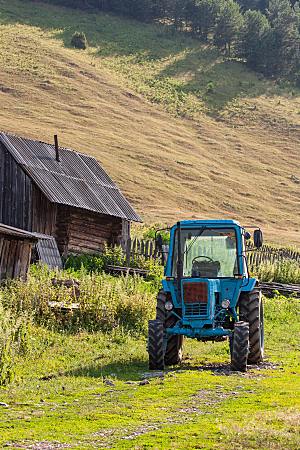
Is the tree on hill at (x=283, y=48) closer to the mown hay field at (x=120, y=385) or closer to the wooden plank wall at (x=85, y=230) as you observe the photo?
the wooden plank wall at (x=85, y=230)

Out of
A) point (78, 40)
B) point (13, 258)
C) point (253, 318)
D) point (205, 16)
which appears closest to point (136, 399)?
point (253, 318)

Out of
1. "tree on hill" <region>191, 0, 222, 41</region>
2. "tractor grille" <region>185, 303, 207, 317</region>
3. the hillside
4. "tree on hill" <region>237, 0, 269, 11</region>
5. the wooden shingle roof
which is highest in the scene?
"tree on hill" <region>237, 0, 269, 11</region>

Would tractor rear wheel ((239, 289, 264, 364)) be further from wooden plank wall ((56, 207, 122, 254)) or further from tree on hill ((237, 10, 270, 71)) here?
tree on hill ((237, 10, 270, 71))

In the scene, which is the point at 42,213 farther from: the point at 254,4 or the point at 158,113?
the point at 254,4

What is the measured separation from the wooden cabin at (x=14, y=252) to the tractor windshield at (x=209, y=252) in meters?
6.47

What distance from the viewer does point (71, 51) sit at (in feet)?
332

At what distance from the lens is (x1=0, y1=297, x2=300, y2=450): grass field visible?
8.87 m

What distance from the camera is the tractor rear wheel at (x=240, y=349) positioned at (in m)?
14.4

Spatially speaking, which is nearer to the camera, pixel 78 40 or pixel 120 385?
pixel 120 385

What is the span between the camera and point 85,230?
3259 centimetres

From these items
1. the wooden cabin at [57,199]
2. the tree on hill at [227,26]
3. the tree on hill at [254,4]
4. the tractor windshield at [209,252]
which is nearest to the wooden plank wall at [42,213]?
the wooden cabin at [57,199]

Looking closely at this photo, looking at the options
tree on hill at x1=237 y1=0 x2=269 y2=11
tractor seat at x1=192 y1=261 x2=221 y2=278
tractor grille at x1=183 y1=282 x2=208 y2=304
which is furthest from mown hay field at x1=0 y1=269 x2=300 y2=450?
tree on hill at x1=237 y1=0 x2=269 y2=11

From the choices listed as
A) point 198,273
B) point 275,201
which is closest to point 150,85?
point 275,201

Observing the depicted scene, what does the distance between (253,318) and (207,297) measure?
1284 millimetres
